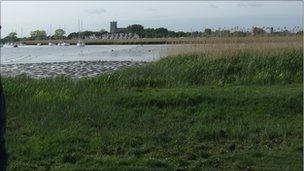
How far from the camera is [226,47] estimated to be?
20359mm

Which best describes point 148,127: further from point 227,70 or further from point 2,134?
point 227,70

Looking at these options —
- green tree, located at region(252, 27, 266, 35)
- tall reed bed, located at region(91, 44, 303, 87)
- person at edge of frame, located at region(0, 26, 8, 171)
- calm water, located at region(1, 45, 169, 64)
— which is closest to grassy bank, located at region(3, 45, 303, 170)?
tall reed bed, located at region(91, 44, 303, 87)

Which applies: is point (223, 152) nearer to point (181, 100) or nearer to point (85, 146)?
point (85, 146)

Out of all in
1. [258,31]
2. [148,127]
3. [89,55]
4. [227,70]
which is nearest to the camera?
[148,127]

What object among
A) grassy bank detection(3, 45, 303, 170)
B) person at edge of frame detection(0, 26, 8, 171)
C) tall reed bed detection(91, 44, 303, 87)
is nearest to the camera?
person at edge of frame detection(0, 26, 8, 171)

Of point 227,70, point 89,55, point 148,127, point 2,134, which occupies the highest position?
point 2,134

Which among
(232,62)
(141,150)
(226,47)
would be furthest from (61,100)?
(226,47)

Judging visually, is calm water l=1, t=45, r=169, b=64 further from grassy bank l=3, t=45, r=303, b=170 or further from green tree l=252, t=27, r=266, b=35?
grassy bank l=3, t=45, r=303, b=170

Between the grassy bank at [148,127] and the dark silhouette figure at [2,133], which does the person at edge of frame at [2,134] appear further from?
the grassy bank at [148,127]

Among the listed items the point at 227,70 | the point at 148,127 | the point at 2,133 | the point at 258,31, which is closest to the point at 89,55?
the point at 258,31

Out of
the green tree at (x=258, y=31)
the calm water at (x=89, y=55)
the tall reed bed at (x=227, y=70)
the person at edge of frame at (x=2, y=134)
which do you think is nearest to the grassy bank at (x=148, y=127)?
the tall reed bed at (x=227, y=70)

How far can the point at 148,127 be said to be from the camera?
30.5 ft

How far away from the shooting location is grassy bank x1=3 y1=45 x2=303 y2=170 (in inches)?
264

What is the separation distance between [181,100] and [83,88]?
3424 mm
